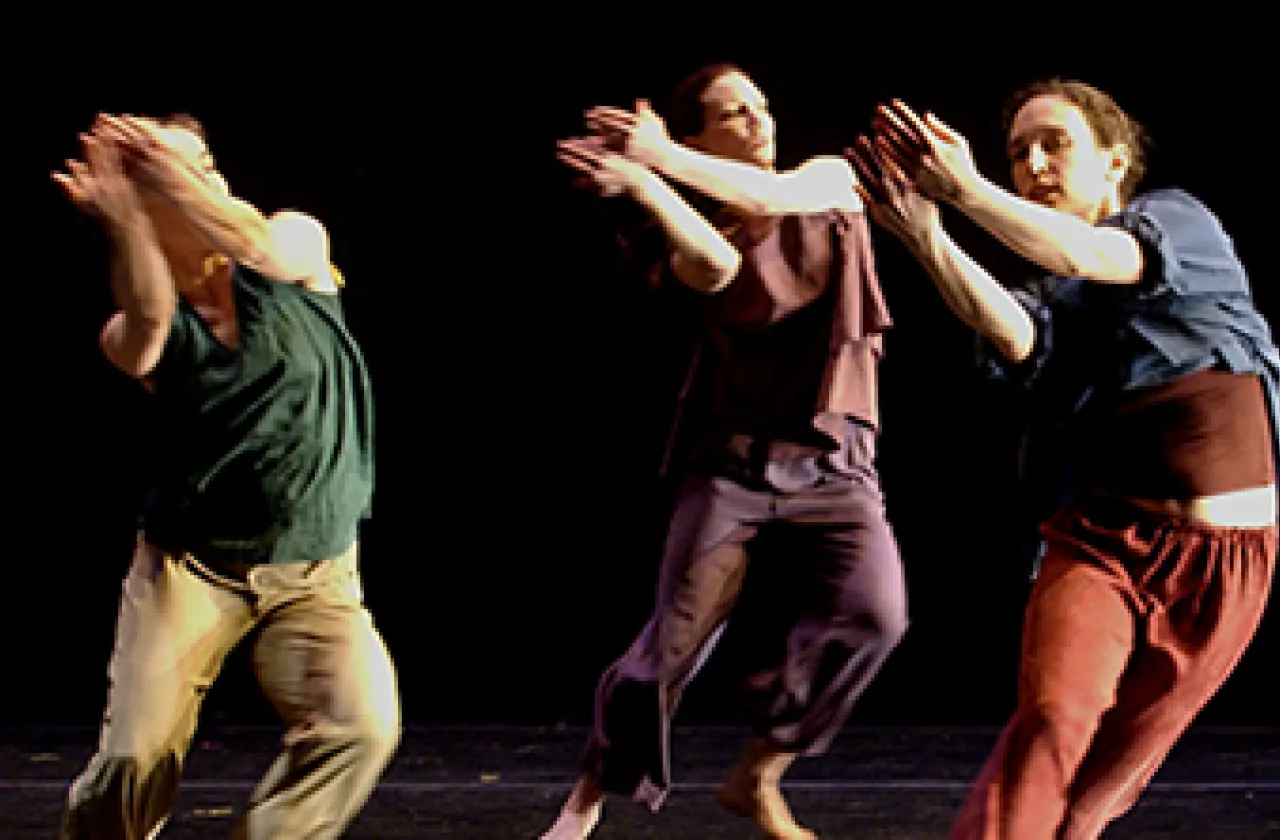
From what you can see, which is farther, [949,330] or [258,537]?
[949,330]

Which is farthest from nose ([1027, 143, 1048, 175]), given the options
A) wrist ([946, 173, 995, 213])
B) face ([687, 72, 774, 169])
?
face ([687, 72, 774, 169])

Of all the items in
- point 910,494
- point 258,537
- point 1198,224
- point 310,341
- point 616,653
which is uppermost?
point 1198,224

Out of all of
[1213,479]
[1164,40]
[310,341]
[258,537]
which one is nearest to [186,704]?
[258,537]

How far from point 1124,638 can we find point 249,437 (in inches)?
50.9

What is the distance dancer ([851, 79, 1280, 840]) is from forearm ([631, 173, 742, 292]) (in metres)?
0.59

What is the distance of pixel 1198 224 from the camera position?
104 inches

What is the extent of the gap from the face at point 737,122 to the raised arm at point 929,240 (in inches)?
42.9

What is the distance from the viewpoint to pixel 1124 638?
8.46ft

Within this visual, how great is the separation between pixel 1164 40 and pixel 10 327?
328cm

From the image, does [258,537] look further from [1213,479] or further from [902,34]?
[902,34]

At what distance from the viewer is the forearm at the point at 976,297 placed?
2.43 meters

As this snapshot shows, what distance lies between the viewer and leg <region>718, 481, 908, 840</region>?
3.43 m

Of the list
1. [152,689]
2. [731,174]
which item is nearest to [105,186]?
[152,689]

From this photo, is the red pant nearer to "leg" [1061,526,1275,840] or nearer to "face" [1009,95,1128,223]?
"leg" [1061,526,1275,840]
